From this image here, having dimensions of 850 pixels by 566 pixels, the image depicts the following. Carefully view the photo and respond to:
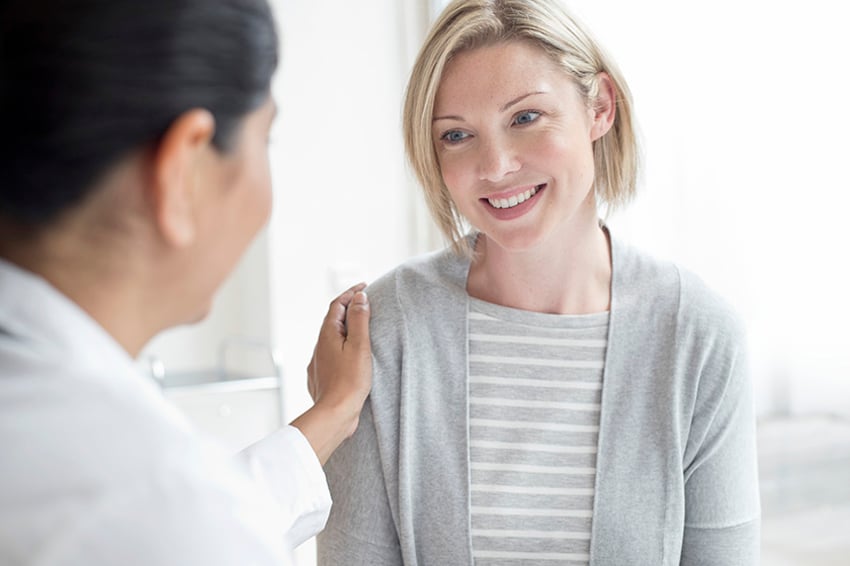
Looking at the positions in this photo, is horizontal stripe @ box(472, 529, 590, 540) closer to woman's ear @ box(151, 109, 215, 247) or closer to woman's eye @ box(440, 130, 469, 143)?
woman's eye @ box(440, 130, 469, 143)

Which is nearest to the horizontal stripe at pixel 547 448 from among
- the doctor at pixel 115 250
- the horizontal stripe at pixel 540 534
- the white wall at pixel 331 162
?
the horizontal stripe at pixel 540 534

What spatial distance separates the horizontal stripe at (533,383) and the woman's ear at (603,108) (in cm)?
35

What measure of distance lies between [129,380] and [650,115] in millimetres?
1827

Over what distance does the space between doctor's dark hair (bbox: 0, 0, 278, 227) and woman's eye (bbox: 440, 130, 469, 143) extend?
0.77 metres

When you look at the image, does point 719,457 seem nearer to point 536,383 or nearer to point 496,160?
point 536,383

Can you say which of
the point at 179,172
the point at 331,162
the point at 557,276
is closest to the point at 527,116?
the point at 557,276

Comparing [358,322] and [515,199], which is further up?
[515,199]

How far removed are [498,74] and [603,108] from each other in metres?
0.18

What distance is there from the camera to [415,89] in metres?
1.43

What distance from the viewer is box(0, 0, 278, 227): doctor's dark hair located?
25.1 inches

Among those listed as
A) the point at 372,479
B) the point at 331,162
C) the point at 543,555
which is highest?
the point at 331,162

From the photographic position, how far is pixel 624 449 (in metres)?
1.40

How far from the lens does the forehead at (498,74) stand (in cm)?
139

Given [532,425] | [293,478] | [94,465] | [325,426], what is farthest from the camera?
[532,425]
